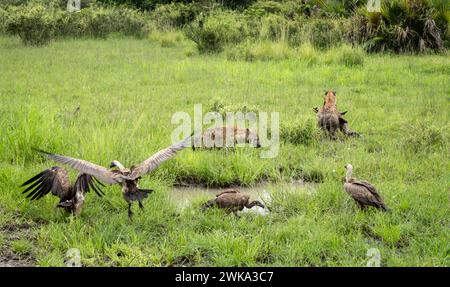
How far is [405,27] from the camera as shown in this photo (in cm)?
1595

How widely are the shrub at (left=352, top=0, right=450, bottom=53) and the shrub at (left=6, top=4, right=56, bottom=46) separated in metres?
8.46

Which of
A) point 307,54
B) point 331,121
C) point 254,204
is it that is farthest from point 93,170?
point 307,54

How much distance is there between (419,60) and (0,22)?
12738 millimetres

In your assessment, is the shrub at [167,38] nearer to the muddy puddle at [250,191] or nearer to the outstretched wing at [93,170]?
the muddy puddle at [250,191]

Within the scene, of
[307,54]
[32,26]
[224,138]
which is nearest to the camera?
[224,138]

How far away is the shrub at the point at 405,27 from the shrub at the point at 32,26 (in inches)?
333

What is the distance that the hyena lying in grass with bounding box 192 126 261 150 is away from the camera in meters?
7.52

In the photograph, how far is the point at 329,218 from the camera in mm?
5430

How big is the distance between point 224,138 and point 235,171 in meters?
0.96

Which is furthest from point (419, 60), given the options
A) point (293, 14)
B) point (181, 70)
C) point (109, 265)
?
point (109, 265)

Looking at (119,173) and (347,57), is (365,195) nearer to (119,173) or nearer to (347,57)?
(119,173)

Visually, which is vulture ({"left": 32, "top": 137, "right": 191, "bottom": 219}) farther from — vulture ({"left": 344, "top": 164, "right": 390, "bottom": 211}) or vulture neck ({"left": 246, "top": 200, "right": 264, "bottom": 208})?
vulture ({"left": 344, "top": 164, "right": 390, "bottom": 211})

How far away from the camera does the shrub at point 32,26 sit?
17.5 metres
